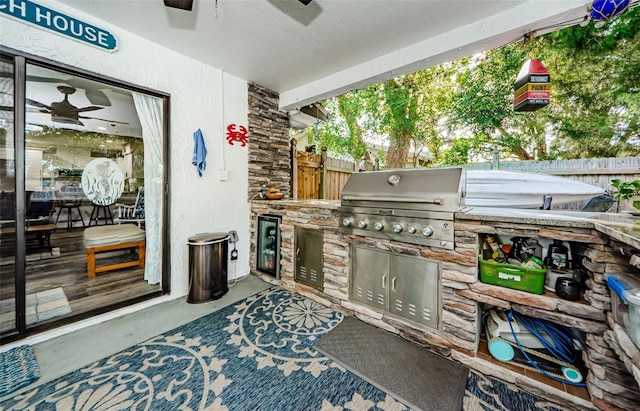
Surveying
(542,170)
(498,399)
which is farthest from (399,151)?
(498,399)

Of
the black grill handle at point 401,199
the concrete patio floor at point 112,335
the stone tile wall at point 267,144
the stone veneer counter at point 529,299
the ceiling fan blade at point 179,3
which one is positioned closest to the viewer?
the stone veneer counter at point 529,299

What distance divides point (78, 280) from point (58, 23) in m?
2.70

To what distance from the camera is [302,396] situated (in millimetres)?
1466

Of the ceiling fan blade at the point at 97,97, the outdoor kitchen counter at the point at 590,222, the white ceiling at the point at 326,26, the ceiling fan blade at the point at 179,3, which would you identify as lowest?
the outdoor kitchen counter at the point at 590,222

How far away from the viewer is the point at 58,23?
2.00 metres

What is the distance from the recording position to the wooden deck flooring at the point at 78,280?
7.88ft

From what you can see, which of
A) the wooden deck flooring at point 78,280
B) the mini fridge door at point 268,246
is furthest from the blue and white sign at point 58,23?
the mini fridge door at point 268,246

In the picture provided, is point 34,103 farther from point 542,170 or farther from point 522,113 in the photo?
point 522,113

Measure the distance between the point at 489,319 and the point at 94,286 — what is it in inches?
162

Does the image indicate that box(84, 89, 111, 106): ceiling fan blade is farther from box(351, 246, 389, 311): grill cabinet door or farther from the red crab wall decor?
box(351, 246, 389, 311): grill cabinet door

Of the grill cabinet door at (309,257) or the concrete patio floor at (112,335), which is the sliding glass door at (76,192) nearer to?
the concrete patio floor at (112,335)

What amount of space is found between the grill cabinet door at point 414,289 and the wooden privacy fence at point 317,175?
8.78 feet

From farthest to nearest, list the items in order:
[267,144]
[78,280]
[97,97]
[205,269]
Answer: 1. [267,144]
2. [78,280]
3. [205,269]
4. [97,97]

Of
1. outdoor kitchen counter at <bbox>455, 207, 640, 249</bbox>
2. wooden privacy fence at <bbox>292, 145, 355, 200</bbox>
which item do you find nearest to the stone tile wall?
wooden privacy fence at <bbox>292, 145, 355, 200</bbox>
